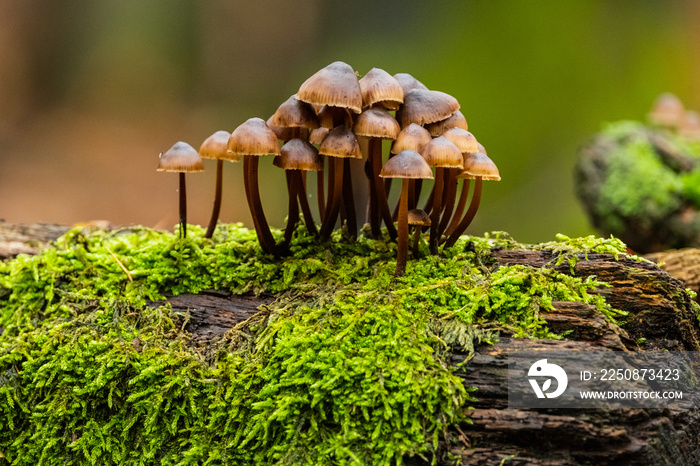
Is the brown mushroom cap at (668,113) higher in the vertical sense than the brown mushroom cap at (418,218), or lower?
higher

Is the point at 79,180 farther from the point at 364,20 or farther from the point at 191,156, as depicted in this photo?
the point at 191,156

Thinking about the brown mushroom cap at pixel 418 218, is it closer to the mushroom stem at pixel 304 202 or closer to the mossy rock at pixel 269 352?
the mossy rock at pixel 269 352

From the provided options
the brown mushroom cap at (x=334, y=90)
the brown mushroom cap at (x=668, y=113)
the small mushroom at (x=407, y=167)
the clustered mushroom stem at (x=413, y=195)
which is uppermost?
the brown mushroom cap at (x=668, y=113)

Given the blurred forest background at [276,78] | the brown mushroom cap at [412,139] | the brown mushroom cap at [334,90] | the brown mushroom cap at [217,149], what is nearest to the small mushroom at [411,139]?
the brown mushroom cap at [412,139]

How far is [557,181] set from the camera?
8492 millimetres

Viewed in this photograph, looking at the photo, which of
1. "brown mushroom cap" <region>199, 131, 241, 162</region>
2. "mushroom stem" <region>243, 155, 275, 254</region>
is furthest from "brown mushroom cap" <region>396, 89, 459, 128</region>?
"brown mushroom cap" <region>199, 131, 241, 162</region>

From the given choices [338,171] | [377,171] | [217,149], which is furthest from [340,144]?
[217,149]

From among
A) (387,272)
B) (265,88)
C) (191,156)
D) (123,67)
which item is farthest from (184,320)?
(123,67)

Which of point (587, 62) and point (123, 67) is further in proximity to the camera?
point (123, 67)

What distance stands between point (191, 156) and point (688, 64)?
382 inches

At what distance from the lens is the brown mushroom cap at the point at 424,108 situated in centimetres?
255

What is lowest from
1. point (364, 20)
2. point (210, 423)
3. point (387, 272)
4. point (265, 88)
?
point (210, 423)

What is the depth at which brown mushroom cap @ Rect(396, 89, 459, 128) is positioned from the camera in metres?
2.55

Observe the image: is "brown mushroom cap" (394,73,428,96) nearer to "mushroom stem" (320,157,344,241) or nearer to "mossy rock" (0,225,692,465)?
"mushroom stem" (320,157,344,241)
